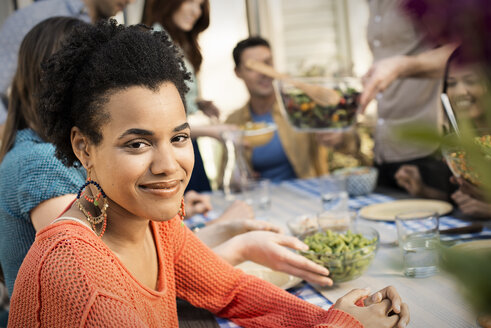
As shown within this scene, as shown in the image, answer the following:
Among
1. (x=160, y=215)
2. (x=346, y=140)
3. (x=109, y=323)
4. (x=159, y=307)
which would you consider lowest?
(x=346, y=140)

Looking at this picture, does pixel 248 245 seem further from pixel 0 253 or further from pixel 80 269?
pixel 0 253

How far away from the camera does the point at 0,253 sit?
1468mm

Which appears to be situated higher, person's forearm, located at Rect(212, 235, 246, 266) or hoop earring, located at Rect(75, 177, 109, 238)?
hoop earring, located at Rect(75, 177, 109, 238)

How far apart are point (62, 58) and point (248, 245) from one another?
716 mm

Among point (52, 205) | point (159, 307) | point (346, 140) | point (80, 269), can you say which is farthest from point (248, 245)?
point (346, 140)

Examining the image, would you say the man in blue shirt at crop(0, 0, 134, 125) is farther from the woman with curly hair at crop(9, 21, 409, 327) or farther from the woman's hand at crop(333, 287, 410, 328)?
the woman's hand at crop(333, 287, 410, 328)

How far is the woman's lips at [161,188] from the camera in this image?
92cm

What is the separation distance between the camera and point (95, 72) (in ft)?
3.01

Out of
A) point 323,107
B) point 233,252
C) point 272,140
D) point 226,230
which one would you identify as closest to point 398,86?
point 323,107

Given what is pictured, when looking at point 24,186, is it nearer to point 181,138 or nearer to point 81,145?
point 81,145

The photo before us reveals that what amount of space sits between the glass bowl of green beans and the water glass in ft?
0.24

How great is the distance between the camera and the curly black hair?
3.00ft

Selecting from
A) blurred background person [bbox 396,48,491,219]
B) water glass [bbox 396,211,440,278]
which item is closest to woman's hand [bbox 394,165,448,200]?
blurred background person [bbox 396,48,491,219]

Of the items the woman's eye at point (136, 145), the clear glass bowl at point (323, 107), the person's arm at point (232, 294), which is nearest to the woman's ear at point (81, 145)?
the woman's eye at point (136, 145)
